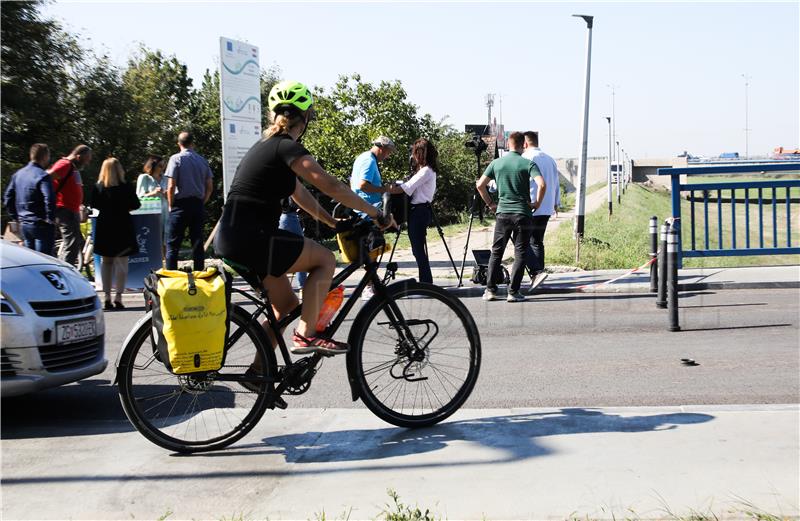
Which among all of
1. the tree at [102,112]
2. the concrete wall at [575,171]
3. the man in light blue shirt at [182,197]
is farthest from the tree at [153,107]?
the concrete wall at [575,171]

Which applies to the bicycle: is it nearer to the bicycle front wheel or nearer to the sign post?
the bicycle front wheel

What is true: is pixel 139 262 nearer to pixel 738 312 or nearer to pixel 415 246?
pixel 415 246

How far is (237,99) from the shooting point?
568 inches

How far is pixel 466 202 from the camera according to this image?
5403 centimetres

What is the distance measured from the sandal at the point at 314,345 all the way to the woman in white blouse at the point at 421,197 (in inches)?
229

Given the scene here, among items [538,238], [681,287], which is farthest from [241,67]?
[681,287]

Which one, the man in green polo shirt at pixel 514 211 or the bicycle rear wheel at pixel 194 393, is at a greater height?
the man in green polo shirt at pixel 514 211

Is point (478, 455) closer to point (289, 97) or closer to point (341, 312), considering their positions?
point (341, 312)

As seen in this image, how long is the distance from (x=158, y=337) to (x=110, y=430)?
1.20 meters

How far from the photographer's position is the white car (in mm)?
5445

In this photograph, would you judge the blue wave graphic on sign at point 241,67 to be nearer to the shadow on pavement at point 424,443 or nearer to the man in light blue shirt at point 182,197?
the man in light blue shirt at point 182,197

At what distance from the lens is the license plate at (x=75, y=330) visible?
5.70 meters

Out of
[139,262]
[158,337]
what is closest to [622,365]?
[158,337]

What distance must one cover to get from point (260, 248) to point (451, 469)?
4.94 feet
